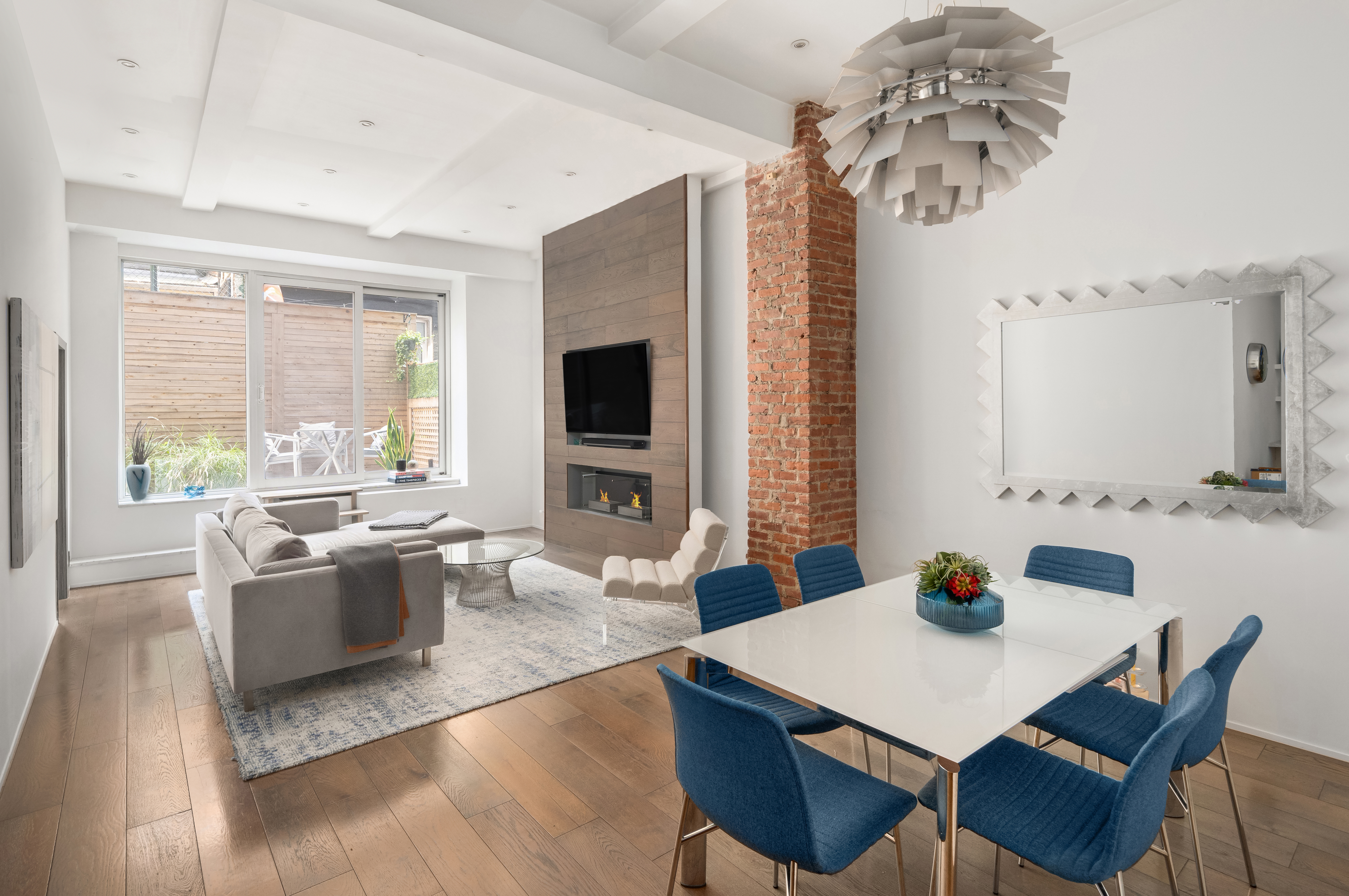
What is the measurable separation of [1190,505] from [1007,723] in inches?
88.8

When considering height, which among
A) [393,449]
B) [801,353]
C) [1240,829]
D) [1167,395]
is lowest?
[1240,829]

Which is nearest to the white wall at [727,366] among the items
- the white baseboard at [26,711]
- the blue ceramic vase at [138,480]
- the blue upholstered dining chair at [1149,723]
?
the blue upholstered dining chair at [1149,723]

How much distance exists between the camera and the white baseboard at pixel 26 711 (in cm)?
258

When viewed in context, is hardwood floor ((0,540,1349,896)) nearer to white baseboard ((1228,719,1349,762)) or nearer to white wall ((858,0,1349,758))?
white baseboard ((1228,719,1349,762))

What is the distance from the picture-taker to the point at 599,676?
359 cm

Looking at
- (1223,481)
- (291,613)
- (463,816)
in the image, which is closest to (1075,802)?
(463,816)

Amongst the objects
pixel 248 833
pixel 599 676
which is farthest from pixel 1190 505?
pixel 248 833

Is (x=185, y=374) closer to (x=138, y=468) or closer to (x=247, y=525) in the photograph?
(x=138, y=468)

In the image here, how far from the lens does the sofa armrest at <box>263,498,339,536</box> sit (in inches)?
216

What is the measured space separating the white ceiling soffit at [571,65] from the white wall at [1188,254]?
4.12 ft

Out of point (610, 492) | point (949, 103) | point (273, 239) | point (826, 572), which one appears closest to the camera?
point (949, 103)

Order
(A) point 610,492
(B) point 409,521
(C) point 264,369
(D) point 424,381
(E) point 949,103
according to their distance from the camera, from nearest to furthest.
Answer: (E) point 949,103, (B) point 409,521, (A) point 610,492, (C) point 264,369, (D) point 424,381

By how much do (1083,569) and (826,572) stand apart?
103cm

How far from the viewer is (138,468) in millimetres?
5691
